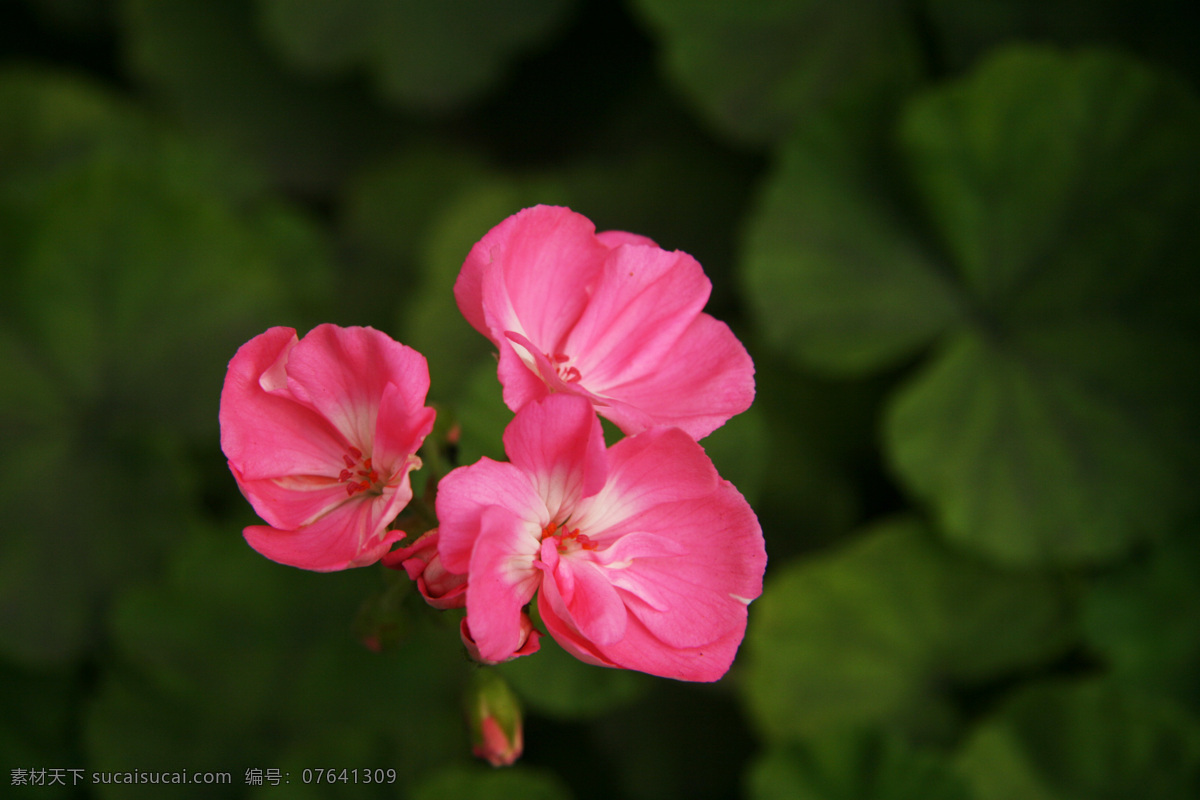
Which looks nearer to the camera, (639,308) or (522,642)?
(522,642)

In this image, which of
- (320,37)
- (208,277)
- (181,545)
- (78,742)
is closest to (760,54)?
(320,37)

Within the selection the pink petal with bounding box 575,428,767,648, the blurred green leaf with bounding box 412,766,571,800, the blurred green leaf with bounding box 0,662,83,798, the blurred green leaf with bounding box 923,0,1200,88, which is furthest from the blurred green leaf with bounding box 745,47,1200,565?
the blurred green leaf with bounding box 0,662,83,798

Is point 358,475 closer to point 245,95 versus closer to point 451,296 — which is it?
point 451,296

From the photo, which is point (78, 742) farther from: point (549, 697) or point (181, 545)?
point (549, 697)

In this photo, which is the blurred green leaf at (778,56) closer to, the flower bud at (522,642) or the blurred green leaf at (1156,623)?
the blurred green leaf at (1156,623)

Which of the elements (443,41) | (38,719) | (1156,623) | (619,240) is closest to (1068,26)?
(1156,623)

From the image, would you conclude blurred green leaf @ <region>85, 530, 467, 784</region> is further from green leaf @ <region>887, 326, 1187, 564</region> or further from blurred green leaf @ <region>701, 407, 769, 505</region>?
green leaf @ <region>887, 326, 1187, 564</region>
